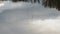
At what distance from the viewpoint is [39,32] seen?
2664mm

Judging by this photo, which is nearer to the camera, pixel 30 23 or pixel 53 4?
pixel 30 23

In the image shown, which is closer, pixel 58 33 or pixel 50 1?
pixel 58 33

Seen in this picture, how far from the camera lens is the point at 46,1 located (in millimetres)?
6461

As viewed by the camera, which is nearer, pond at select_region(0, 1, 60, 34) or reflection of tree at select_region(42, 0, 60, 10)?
pond at select_region(0, 1, 60, 34)

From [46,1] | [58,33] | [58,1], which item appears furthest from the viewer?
[46,1]

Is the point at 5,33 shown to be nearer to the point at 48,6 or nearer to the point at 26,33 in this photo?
the point at 26,33

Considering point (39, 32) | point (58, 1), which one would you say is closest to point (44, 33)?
point (39, 32)

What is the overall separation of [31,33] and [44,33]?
0.83ft

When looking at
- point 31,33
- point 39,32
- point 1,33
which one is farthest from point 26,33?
point 1,33

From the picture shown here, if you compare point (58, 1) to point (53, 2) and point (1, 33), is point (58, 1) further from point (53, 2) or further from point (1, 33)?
point (1, 33)

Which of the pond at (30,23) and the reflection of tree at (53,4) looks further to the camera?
the reflection of tree at (53,4)

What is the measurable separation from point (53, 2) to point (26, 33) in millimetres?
3682

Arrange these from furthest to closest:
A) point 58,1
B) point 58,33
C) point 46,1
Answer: point 46,1 < point 58,1 < point 58,33

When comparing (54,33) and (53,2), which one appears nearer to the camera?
(54,33)
